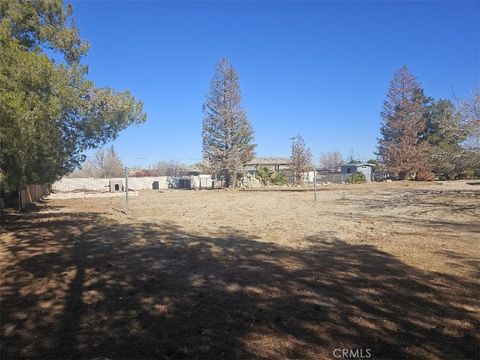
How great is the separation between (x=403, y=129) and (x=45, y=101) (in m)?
47.7

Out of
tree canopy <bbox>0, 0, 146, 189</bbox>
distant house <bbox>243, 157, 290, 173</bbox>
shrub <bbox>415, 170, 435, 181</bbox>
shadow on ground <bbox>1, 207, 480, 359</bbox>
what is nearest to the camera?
shadow on ground <bbox>1, 207, 480, 359</bbox>

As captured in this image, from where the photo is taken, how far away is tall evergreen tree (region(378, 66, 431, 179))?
50875mm

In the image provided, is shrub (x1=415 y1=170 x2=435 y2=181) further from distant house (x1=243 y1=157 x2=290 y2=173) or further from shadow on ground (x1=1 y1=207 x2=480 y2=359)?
shadow on ground (x1=1 y1=207 x2=480 y2=359)

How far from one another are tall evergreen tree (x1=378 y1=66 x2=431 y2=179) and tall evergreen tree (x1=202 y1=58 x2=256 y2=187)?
17825mm

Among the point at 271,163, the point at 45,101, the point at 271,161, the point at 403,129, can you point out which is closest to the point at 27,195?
the point at 45,101

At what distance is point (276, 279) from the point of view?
234 inches

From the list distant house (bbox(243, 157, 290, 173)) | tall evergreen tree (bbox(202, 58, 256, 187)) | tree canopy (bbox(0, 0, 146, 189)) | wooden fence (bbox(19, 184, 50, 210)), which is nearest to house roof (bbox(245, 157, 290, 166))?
distant house (bbox(243, 157, 290, 173))

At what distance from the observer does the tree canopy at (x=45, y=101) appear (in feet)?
33.8

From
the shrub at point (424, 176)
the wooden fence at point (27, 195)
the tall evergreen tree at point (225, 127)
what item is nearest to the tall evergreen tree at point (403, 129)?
the shrub at point (424, 176)

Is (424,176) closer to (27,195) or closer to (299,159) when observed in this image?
(299,159)

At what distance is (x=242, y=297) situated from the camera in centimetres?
513

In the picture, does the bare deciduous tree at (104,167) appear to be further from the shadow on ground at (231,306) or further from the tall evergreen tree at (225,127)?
the shadow on ground at (231,306)

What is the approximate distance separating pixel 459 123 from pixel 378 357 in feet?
56.7

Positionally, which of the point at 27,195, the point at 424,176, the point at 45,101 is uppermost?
the point at 45,101
